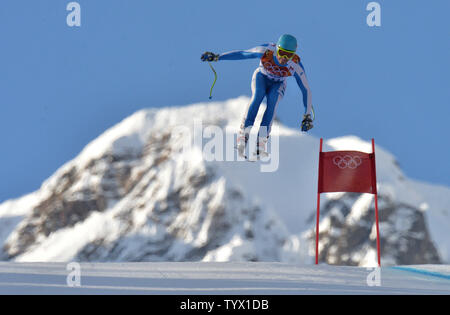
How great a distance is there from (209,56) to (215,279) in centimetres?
449

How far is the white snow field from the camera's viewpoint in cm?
994

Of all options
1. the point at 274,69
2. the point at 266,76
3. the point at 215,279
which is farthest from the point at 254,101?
the point at 215,279

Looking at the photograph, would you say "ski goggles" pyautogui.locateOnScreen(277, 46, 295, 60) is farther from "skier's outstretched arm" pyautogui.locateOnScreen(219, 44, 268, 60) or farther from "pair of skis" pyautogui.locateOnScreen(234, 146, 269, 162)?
"pair of skis" pyautogui.locateOnScreen(234, 146, 269, 162)

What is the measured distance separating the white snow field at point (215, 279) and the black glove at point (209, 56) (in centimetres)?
351

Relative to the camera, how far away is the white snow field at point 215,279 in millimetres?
9938

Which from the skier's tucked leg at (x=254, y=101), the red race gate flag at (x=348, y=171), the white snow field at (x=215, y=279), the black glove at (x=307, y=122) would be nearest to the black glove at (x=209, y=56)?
the skier's tucked leg at (x=254, y=101)

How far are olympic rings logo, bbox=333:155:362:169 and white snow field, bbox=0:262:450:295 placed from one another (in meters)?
2.42

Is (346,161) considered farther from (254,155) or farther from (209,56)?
(209,56)

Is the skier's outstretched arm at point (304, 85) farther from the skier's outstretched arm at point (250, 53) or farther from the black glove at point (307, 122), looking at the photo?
the skier's outstretched arm at point (250, 53)

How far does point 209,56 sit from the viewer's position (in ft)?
46.1

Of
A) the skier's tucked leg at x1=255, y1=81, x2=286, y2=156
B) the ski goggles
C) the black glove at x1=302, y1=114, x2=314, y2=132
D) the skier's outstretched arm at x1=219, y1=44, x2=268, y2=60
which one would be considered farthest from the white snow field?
the skier's outstretched arm at x1=219, y1=44, x2=268, y2=60

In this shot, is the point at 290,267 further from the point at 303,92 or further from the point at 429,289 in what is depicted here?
the point at 303,92
